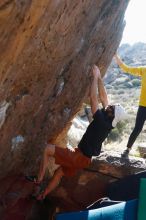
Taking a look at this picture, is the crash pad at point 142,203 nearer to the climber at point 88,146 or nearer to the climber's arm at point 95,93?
the climber at point 88,146

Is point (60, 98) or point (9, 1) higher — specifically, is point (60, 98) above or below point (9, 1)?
below

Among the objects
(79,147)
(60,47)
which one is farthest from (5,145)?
(60,47)

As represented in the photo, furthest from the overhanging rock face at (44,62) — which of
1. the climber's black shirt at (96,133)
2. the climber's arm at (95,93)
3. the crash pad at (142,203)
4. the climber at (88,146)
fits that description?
the crash pad at (142,203)

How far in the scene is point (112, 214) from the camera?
7.05 m

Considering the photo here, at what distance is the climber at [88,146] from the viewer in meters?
8.41

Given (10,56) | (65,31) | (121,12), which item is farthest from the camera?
(121,12)

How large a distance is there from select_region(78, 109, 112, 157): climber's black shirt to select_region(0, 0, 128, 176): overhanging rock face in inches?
47.2

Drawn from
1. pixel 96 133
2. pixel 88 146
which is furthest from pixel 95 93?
pixel 88 146

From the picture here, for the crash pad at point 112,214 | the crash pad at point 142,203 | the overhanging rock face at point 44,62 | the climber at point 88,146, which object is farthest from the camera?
the climber at point 88,146

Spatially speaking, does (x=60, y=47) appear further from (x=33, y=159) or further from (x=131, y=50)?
(x=131, y=50)

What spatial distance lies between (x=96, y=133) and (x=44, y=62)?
166cm

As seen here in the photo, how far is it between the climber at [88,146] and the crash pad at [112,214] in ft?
4.86

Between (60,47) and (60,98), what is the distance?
1735 mm

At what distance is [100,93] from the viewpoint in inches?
378
